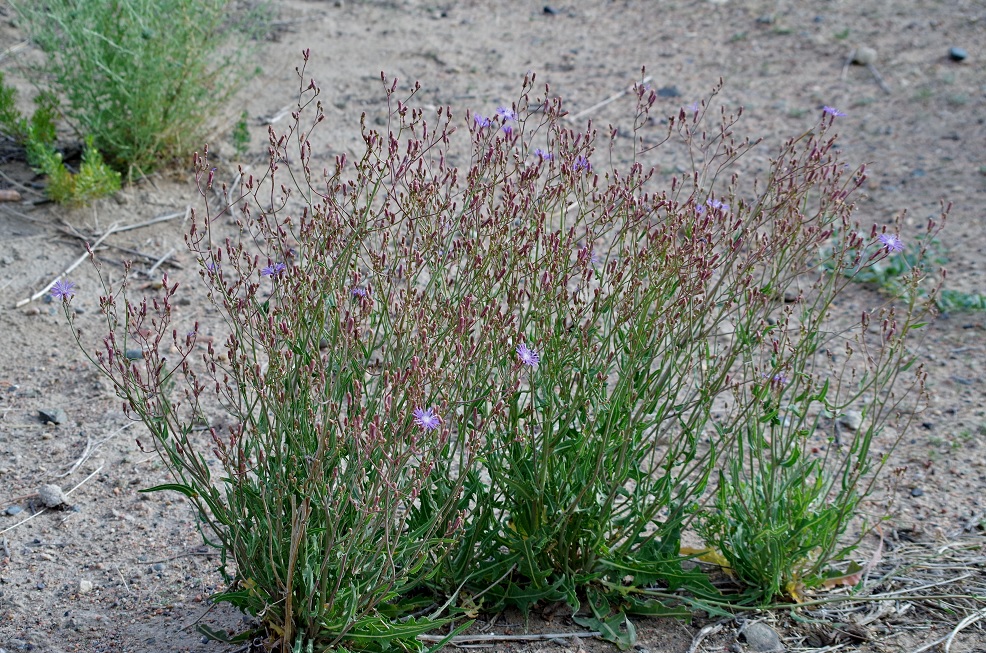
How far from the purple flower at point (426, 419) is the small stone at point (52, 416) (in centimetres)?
223

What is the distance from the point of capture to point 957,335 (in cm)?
446

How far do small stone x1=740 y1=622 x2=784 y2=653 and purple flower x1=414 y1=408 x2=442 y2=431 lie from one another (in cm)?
128

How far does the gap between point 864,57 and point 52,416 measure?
21.8 feet

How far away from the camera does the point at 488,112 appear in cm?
661

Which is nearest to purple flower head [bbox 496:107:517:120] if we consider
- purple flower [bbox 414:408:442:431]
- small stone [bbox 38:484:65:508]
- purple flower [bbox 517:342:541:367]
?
purple flower [bbox 517:342:541:367]

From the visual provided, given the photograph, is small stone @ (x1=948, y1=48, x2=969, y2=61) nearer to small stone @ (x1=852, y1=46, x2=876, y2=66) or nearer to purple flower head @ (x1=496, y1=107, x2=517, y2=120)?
small stone @ (x1=852, y1=46, x2=876, y2=66)

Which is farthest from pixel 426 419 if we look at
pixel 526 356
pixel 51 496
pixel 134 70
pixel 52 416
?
pixel 134 70

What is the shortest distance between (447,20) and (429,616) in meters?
6.95

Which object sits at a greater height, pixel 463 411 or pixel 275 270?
pixel 275 270

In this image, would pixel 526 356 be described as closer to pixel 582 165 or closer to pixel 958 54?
pixel 582 165

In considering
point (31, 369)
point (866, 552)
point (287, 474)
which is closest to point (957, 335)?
point (866, 552)

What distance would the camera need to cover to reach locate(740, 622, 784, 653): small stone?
2689mm

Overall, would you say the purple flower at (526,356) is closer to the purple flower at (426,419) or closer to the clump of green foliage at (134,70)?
the purple flower at (426,419)

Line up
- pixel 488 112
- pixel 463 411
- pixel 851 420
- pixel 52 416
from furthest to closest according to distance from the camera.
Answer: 1. pixel 488 112
2. pixel 851 420
3. pixel 52 416
4. pixel 463 411
